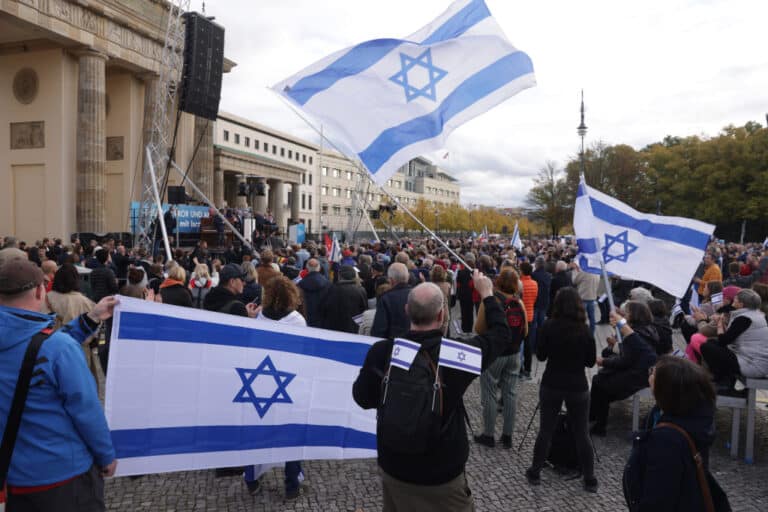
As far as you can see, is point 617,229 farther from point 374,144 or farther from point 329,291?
point 329,291

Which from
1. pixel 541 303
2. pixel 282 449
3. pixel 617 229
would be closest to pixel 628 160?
pixel 541 303

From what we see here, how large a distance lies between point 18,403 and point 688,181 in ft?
175

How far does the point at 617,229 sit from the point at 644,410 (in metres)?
2.58

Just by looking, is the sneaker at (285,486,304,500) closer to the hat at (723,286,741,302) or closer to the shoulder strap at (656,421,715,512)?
the shoulder strap at (656,421,715,512)

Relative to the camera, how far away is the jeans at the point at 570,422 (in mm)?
4590

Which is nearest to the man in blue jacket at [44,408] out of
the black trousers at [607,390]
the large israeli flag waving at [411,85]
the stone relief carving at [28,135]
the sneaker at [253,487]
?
the sneaker at [253,487]

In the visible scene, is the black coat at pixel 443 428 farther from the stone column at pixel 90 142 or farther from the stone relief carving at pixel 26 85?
the stone relief carving at pixel 26 85

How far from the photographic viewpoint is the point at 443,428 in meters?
2.54

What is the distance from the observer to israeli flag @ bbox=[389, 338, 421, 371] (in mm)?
2418

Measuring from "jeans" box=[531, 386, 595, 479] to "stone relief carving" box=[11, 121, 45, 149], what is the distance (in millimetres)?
28467

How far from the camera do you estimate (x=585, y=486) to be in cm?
470

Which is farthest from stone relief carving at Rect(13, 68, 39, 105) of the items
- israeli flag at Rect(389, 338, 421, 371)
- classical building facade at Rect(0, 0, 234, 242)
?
israeli flag at Rect(389, 338, 421, 371)

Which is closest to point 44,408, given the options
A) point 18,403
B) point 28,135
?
point 18,403

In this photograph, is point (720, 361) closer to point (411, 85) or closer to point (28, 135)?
point (411, 85)
